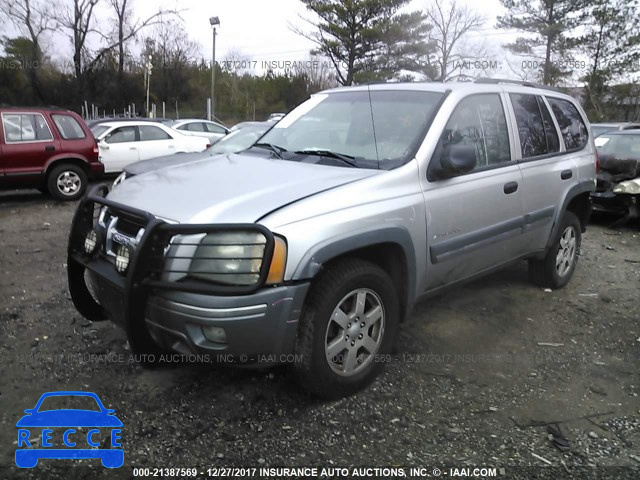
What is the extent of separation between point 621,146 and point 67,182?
932cm

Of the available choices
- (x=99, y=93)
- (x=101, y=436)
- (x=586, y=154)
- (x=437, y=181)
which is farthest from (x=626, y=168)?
(x=99, y=93)

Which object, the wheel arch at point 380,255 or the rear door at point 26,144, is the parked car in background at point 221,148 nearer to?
the rear door at point 26,144

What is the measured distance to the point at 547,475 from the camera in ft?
8.18

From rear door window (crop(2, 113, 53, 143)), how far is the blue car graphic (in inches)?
284

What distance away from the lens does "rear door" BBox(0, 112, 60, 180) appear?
342 inches

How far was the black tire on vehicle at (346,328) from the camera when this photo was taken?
8.93 feet

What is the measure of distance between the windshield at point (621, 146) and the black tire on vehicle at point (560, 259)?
158 inches

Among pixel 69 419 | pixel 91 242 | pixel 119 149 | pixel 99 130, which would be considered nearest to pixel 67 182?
pixel 119 149

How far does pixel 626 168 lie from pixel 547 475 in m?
6.82

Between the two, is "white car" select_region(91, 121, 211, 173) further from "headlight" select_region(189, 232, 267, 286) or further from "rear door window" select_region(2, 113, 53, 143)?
"headlight" select_region(189, 232, 267, 286)

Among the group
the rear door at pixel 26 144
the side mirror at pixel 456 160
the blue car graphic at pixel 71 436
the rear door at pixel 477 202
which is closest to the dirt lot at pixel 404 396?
the blue car graphic at pixel 71 436

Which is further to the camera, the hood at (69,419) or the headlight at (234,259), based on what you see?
the hood at (69,419)

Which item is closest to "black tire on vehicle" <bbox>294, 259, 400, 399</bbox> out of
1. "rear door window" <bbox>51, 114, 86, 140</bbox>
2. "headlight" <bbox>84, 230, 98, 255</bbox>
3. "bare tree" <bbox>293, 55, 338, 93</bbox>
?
"headlight" <bbox>84, 230, 98, 255</bbox>

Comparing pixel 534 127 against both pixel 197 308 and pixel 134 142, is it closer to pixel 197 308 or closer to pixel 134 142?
pixel 197 308
